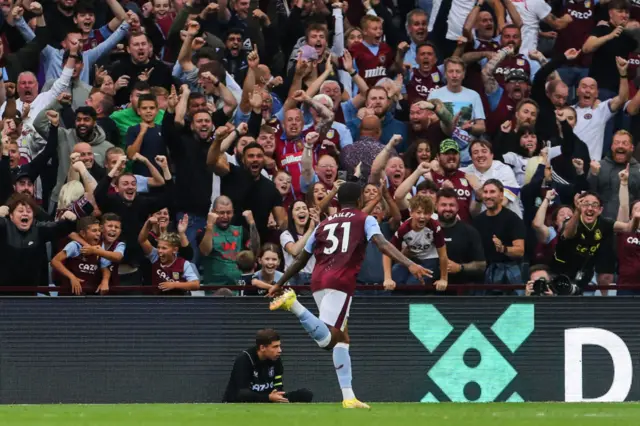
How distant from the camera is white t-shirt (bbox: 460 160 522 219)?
18.0 m

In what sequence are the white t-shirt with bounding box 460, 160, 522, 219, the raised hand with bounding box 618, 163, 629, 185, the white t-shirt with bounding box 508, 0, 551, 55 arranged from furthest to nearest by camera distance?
the white t-shirt with bounding box 508, 0, 551, 55, the white t-shirt with bounding box 460, 160, 522, 219, the raised hand with bounding box 618, 163, 629, 185

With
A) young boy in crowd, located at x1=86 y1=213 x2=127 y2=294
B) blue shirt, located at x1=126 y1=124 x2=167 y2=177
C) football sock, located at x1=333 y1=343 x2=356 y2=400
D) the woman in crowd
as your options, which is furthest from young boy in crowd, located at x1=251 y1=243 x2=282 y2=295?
football sock, located at x1=333 y1=343 x2=356 y2=400

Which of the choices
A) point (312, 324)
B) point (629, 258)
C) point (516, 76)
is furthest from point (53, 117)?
point (629, 258)

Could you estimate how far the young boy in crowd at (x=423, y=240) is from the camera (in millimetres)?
16203

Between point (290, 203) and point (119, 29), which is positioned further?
point (119, 29)

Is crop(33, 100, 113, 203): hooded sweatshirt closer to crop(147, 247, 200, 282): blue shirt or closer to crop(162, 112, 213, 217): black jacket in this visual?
crop(162, 112, 213, 217): black jacket

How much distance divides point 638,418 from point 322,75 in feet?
26.9

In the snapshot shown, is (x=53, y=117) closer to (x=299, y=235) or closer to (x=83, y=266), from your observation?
(x=83, y=266)

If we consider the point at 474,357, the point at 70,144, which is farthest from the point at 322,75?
the point at 474,357

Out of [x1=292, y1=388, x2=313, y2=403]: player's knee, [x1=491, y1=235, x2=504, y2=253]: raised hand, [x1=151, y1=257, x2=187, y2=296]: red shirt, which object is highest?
[x1=491, y1=235, x2=504, y2=253]: raised hand

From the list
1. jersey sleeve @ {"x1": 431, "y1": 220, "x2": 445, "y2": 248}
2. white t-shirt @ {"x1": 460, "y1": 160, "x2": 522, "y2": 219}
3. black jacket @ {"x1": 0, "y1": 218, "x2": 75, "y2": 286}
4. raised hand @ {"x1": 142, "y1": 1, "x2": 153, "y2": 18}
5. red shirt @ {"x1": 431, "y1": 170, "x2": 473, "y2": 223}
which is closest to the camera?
jersey sleeve @ {"x1": 431, "y1": 220, "x2": 445, "y2": 248}

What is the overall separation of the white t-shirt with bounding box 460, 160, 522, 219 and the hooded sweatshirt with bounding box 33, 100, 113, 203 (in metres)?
4.41

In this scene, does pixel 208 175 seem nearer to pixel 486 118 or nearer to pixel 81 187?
pixel 81 187

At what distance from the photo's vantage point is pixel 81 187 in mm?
17281
